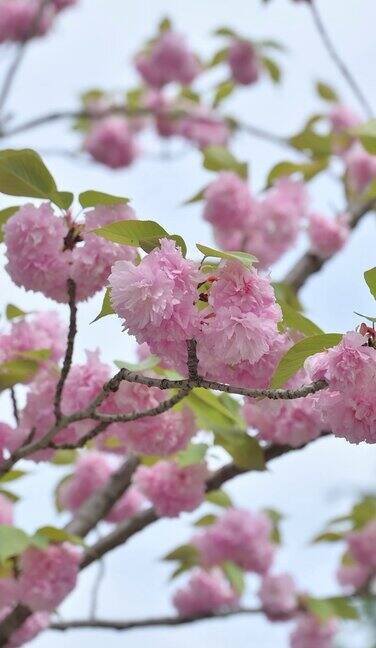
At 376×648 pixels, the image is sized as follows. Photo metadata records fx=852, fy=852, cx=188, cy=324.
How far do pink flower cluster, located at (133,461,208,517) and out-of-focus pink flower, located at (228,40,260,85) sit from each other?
9.02 ft

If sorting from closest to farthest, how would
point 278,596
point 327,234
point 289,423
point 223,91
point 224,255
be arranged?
point 224,255
point 289,423
point 327,234
point 278,596
point 223,91

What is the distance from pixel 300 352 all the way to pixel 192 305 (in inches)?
6.4

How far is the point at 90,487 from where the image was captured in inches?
113

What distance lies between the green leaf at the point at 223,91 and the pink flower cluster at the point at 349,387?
11.6ft

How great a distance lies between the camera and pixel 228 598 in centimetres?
352

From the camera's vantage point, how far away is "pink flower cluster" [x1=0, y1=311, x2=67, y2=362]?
67.6 inches

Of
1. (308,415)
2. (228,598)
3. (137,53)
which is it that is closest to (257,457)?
(308,415)

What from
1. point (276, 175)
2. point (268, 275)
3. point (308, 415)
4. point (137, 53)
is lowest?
point (268, 275)

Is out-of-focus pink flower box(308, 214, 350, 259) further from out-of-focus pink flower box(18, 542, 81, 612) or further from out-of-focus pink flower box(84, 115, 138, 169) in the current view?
out-of-focus pink flower box(84, 115, 138, 169)

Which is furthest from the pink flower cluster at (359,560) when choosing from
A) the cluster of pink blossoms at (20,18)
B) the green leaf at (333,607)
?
the cluster of pink blossoms at (20,18)

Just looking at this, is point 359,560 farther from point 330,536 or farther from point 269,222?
point 269,222

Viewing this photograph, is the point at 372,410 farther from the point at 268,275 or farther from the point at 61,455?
the point at 61,455

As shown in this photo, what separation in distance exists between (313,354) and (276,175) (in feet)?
5.90

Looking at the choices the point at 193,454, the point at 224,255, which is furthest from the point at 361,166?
the point at 224,255
